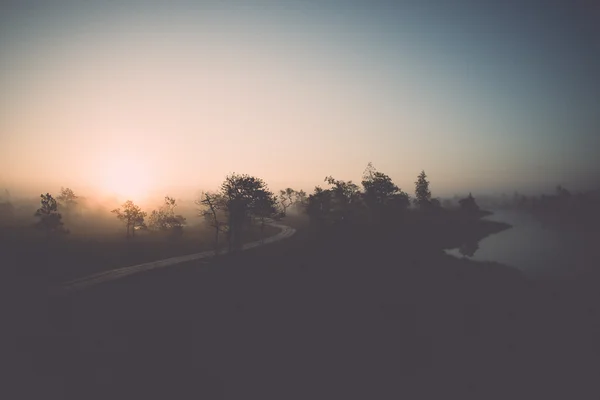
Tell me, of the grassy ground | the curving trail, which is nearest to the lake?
the grassy ground

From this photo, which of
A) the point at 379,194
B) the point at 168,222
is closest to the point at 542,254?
the point at 379,194

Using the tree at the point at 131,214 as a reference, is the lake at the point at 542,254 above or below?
below

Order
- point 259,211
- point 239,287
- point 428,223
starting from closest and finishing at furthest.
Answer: point 239,287
point 259,211
point 428,223

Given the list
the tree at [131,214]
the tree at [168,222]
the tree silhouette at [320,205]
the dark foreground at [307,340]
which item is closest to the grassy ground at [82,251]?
the tree at [168,222]

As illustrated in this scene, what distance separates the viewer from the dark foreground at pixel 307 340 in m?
19.0

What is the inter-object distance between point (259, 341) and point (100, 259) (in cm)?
4341

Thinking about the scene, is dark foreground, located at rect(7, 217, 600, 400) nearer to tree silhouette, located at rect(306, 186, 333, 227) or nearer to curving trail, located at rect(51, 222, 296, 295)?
curving trail, located at rect(51, 222, 296, 295)

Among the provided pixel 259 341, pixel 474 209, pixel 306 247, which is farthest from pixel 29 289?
pixel 474 209

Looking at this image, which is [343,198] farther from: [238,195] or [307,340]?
[307,340]

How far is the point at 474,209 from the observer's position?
122 m

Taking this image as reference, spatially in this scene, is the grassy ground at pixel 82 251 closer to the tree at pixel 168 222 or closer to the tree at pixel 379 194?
the tree at pixel 168 222

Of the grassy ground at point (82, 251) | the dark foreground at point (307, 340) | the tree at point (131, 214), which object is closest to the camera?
the dark foreground at point (307, 340)

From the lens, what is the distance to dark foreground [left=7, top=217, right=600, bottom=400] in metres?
19.0

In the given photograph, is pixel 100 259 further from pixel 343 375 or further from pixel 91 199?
pixel 91 199
